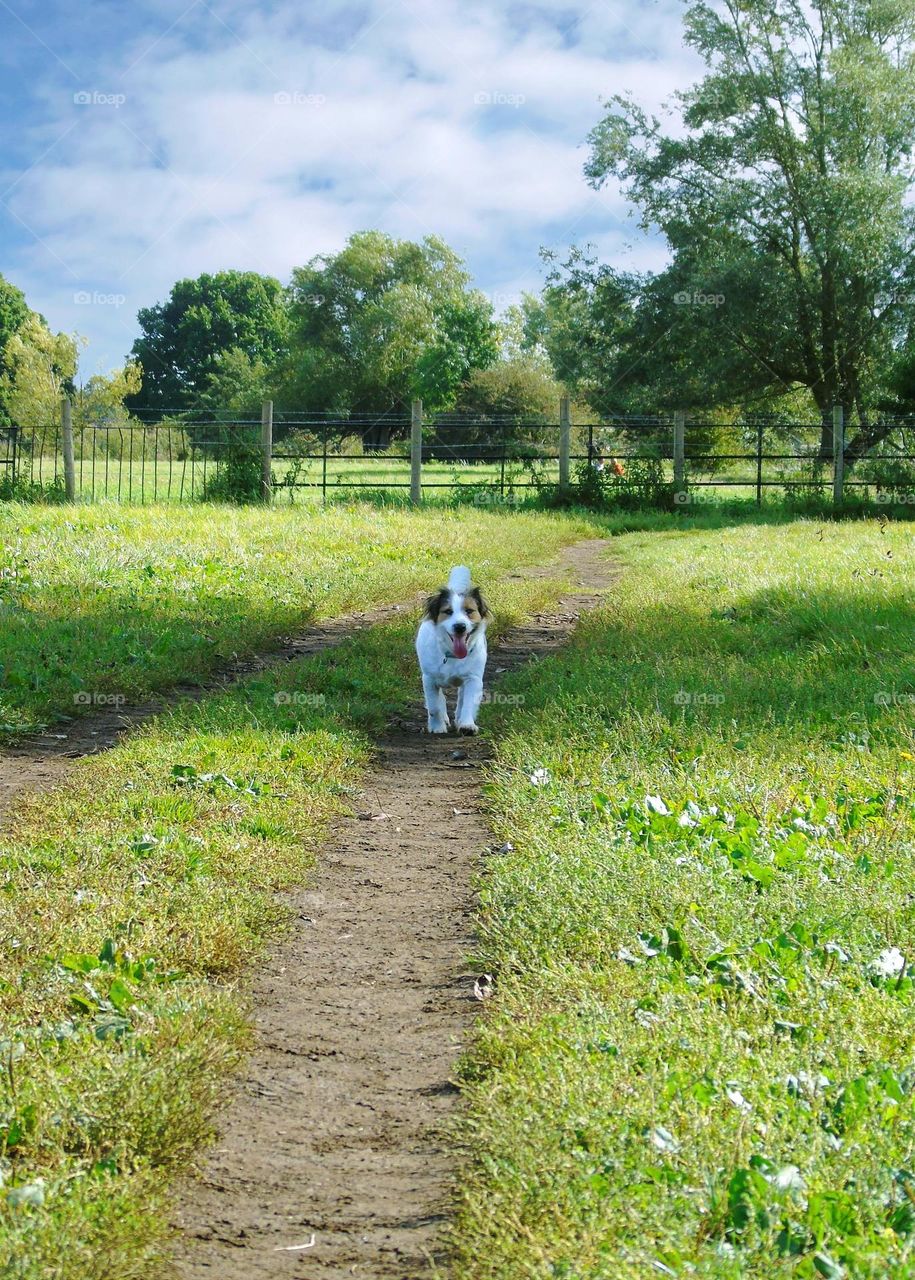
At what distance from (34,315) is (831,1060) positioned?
91.6m

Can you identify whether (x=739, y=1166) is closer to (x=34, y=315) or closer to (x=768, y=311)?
(x=768, y=311)

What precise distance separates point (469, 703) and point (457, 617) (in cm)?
62

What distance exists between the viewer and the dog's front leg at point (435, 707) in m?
7.77

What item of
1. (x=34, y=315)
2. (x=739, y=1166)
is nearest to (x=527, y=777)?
(x=739, y=1166)

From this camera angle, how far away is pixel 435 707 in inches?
306

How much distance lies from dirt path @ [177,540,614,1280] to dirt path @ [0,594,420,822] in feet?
6.39

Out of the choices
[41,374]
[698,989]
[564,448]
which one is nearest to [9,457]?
[564,448]

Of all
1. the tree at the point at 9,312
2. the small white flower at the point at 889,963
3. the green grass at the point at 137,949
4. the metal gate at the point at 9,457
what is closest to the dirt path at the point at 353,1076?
the green grass at the point at 137,949

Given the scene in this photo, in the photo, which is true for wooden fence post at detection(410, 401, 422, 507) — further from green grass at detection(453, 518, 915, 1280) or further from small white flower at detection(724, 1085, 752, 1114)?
small white flower at detection(724, 1085, 752, 1114)

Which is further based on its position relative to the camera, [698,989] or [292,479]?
[292,479]

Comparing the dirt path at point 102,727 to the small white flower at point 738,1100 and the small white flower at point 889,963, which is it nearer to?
→ the small white flower at point 738,1100

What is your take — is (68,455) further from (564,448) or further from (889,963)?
(889,963)

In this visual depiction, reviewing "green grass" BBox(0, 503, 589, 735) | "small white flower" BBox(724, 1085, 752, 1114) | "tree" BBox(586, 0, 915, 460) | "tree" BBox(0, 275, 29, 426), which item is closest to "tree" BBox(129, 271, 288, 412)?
"tree" BBox(0, 275, 29, 426)

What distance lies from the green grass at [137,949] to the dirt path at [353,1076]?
4.8 inches
